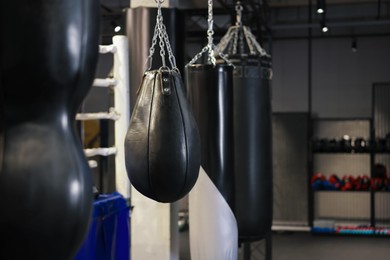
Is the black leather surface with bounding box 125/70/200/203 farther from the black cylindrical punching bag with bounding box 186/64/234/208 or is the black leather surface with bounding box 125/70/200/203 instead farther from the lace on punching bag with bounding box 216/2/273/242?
the lace on punching bag with bounding box 216/2/273/242

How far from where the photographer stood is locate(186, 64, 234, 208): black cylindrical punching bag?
312 cm

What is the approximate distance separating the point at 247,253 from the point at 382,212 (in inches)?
196

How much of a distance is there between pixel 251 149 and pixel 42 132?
3.07m

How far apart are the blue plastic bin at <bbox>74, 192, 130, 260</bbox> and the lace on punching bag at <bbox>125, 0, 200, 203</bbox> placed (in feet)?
2.34

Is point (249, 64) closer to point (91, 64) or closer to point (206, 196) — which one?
point (206, 196)

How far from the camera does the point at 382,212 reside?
9578 millimetres

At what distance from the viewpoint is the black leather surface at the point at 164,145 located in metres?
2.02

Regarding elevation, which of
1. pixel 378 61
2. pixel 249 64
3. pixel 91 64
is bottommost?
pixel 91 64

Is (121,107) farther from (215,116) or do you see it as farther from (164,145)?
(164,145)

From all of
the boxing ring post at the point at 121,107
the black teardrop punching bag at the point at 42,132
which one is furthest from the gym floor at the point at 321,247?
the black teardrop punching bag at the point at 42,132

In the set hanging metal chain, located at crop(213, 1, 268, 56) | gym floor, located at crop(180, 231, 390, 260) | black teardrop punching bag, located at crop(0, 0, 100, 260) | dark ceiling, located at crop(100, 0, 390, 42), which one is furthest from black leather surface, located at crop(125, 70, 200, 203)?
dark ceiling, located at crop(100, 0, 390, 42)

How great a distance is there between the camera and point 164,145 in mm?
2020

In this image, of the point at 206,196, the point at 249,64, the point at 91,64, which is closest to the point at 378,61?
the point at 249,64

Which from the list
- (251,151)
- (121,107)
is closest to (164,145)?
(121,107)
